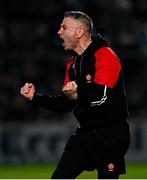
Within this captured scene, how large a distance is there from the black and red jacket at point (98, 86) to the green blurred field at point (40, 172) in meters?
5.54

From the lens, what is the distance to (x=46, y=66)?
16641 millimetres

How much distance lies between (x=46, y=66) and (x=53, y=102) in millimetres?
9281

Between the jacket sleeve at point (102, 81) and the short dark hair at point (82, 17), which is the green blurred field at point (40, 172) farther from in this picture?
the jacket sleeve at point (102, 81)

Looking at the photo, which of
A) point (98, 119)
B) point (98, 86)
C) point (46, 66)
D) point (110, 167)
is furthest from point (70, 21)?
point (46, 66)

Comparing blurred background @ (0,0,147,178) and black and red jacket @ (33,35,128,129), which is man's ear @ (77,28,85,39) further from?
blurred background @ (0,0,147,178)

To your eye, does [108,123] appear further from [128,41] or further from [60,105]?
[128,41]

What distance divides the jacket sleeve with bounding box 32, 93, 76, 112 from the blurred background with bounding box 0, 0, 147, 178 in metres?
8.46

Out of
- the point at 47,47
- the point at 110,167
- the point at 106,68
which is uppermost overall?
the point at 106,68

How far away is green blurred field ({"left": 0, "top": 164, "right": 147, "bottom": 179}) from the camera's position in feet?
42.4

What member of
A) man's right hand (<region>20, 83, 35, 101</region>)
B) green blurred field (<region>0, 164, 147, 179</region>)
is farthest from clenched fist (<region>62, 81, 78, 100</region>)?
green blurred field (<region>0, 164, 147, 179</region>)

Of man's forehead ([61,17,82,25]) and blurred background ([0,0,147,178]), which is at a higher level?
man's forehead ([61,17,82,25])

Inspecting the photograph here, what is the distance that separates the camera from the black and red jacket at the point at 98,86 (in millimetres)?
6758

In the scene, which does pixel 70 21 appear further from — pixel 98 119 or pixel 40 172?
pixel 40 172

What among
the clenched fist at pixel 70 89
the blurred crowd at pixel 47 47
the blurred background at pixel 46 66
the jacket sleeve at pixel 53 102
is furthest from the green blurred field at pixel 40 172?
the clenched fist at pixel 70 89
